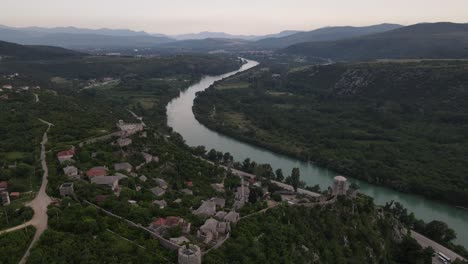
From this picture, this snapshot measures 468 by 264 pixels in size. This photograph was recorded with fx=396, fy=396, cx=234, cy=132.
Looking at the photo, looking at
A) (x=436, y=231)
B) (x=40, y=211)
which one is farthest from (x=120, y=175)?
(x=436, y=231)

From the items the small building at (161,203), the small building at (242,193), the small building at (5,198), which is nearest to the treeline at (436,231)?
the small building at (242,193)

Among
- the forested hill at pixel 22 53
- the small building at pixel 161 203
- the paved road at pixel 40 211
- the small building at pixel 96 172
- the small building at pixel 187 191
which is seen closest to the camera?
the paved road at pixel 40 211

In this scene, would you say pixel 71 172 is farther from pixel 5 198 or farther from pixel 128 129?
pixel 128 129

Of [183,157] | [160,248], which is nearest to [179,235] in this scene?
[160,248]

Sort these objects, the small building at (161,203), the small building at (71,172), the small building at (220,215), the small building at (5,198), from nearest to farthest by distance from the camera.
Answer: the small building at (5,198) < the small building at (220,215) < the small building at (161,203) < the small building at (71,172)

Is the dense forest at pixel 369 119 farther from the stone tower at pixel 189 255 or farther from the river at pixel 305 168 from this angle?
the stone tower at pixel 189 255

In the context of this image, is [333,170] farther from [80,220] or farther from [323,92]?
[323,92]

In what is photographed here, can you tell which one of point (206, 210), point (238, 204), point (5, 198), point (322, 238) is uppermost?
point (5, 198)

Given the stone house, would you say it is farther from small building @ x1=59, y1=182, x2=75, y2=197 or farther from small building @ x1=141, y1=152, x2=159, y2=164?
small building @ x1=141, y1=152, x2=159, y2=164
